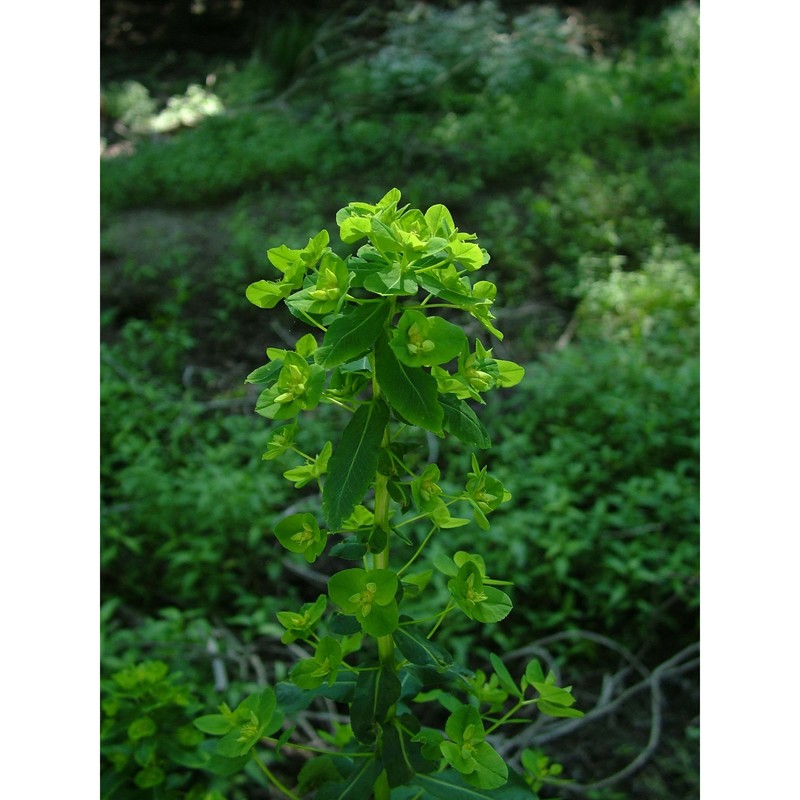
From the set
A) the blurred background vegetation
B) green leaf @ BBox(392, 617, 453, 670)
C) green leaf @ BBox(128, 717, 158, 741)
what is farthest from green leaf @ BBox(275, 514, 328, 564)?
the blurred background vegetation

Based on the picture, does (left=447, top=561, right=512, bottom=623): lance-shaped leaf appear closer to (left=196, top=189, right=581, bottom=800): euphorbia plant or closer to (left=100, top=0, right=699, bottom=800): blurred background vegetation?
(left=196, top=189, right=581, bottom=800): euphorbia plant

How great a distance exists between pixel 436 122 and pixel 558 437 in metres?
1.50

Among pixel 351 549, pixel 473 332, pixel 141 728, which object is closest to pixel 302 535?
pixel 351 549

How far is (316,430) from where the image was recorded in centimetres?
257

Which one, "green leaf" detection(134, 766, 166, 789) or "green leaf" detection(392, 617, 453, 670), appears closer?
"green leaf" detection(392, 617, 453, 670)

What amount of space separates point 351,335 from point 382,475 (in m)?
0.19

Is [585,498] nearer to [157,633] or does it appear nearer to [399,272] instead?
[157,633]

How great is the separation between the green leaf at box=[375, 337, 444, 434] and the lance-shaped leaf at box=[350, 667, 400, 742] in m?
0.32

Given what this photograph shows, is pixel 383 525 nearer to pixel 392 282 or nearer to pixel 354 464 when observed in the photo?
pixel 354 464

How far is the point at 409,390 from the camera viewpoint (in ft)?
2.72

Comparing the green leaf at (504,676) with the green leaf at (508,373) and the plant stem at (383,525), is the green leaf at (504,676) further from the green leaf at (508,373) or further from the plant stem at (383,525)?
the green leaf at (508,373)

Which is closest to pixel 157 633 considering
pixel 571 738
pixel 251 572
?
pixel 251 572

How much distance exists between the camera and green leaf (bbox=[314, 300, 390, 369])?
81 cm

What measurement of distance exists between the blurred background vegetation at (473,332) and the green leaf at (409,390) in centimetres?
114
